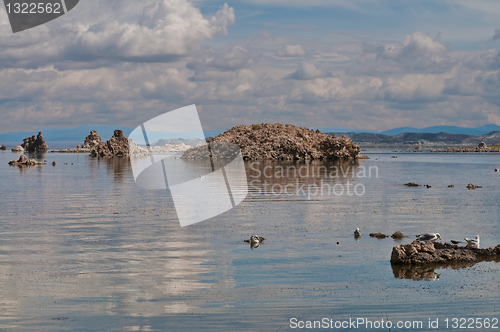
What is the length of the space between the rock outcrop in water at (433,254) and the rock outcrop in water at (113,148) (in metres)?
159

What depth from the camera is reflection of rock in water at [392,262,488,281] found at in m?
17.8

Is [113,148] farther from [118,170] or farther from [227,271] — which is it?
[227,271]

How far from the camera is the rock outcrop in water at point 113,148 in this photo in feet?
554

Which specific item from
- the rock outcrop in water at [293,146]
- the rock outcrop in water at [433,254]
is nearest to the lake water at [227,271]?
the rock outcrop in water at [433,254]

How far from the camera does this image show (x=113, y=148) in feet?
556

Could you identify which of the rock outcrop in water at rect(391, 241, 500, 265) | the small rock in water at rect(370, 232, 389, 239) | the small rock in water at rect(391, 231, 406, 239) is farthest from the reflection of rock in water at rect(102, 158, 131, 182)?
the rock outcrop in water at rect(391, 241, 500, 265)

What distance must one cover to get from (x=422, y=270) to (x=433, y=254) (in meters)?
1.50

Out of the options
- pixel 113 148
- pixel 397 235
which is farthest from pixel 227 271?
pixel 113 148

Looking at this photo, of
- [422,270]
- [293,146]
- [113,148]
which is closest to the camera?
[422,270]

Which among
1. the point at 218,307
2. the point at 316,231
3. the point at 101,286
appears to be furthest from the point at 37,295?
the point at 316,231

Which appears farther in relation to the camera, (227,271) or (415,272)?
(415,272)

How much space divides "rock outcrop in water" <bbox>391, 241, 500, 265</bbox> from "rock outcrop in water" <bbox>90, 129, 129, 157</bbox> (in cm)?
15853

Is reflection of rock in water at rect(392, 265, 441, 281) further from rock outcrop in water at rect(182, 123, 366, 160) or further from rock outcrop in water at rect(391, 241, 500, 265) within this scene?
rock outcrop in water at rect(182, 123, 366, 160)

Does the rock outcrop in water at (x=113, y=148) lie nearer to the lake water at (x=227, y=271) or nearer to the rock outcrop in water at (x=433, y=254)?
the lake water at (x=227, y=271)
